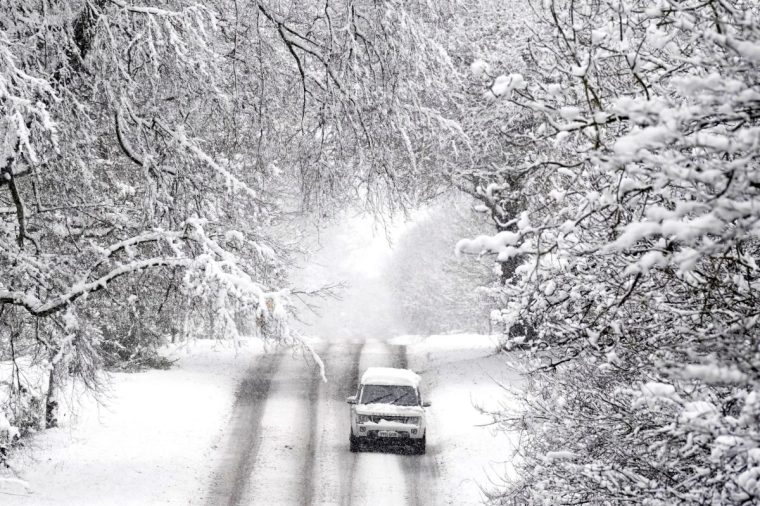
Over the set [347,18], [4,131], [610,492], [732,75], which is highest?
[347,18]

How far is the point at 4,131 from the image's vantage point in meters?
6.50

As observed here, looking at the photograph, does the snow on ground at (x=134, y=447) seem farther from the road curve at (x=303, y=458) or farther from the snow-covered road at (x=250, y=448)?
the road curve at (x=303, y=458)

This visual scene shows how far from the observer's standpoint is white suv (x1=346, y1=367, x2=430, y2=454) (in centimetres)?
1694

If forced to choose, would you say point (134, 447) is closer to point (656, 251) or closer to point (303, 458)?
point (303, 458)

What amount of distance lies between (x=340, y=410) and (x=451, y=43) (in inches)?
465

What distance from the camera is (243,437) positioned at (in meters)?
18.4

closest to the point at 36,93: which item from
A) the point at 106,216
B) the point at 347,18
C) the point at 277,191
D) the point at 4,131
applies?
the point at 4,131

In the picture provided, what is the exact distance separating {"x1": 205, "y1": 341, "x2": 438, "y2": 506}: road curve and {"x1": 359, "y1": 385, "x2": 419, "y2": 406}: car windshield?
110cm

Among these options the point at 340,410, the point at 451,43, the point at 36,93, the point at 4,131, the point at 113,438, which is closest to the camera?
the point at 4,131

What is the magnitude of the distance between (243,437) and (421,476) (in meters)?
4.69

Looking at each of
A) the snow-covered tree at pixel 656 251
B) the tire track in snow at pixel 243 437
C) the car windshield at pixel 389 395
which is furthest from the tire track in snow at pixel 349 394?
the snow-covered tree at pixel 656 251

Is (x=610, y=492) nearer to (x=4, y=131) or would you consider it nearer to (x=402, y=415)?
(x=4, y=131)

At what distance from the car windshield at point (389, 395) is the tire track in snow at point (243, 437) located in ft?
8.75

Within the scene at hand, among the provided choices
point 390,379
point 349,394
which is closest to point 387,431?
point 390,379
